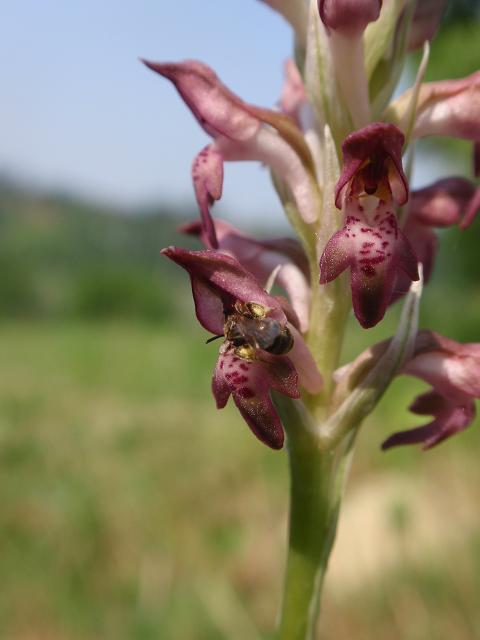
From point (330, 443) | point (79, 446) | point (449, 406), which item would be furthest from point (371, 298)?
point (79, 446)

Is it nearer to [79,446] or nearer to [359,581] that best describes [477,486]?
[359,581]

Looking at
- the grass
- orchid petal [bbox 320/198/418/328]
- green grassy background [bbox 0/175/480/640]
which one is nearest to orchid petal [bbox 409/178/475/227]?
orchid petal [bbox 320/198/418/328]

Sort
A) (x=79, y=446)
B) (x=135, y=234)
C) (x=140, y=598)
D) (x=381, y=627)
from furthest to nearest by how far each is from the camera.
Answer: (x=135, y=234)
(x=79, y=446)
(x=140, y=598)
(x=381, y=627)

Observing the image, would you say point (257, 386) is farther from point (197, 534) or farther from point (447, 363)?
point (197, 534)

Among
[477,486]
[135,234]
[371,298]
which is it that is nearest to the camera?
[371,298]

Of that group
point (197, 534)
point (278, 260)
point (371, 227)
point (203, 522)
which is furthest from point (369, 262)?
point (203, 522)
